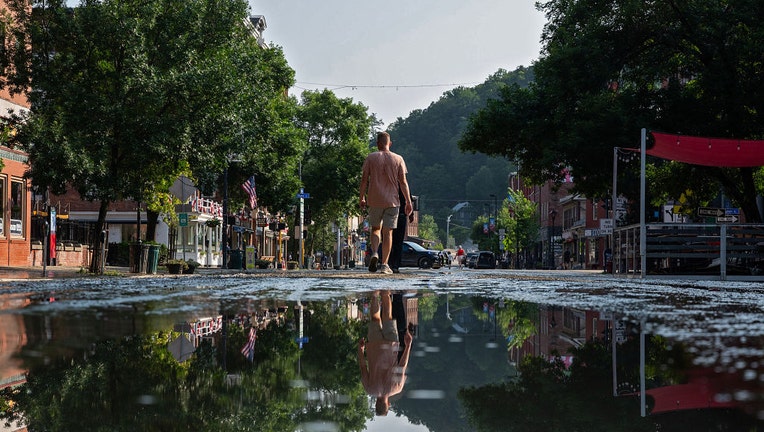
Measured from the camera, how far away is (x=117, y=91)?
86.1ft

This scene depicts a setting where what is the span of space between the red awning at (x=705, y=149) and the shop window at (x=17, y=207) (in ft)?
80.6

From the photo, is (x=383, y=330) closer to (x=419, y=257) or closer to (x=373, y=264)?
(x=373, y=264)

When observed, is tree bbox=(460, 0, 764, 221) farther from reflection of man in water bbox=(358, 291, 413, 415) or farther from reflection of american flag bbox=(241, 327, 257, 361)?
reflection of american flag bbox=(241, 327, 257, 361)

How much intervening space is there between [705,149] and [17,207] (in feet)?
85.6

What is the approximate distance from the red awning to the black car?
37527mm

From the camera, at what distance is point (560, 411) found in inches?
118

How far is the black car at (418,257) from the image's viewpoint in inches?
2366

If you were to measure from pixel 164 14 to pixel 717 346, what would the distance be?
25.1 m

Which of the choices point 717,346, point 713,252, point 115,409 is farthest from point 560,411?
point 713,252

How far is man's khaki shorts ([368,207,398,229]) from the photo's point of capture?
1639 cm

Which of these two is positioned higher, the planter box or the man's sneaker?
the man's sneaker

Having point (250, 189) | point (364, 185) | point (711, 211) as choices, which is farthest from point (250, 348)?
point (250, 189)

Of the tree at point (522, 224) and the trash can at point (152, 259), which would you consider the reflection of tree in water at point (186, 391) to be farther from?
the tree at point (522, 224)

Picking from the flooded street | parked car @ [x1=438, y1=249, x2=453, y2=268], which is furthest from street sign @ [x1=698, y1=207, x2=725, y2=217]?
the flooded street
